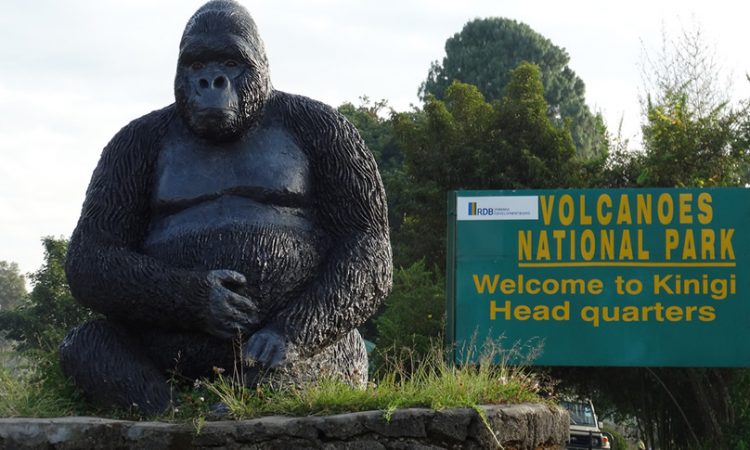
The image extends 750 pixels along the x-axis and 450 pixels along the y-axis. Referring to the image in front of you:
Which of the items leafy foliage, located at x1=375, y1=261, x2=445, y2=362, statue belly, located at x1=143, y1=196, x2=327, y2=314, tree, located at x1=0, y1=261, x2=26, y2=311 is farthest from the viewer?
tree, located at x1=0, y1=261, x2=26, y2=311

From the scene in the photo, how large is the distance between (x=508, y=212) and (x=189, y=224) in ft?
35.3

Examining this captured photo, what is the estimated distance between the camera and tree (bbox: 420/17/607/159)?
1710 inches

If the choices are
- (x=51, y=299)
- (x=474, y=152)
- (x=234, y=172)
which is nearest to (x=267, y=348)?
(x=234, y=172)

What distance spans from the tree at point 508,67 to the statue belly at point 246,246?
121 feet

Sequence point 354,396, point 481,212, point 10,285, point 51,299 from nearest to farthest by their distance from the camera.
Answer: point 354,396
point 481,212
point 51,299
point 10,285

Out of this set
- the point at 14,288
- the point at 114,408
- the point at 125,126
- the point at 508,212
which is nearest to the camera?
the point at 114,408

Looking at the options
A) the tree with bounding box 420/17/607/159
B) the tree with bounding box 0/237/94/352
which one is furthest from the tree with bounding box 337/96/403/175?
the tree with bounding box 0/237/94/352

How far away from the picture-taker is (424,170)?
76.5ft

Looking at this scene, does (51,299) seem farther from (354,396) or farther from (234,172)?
(354,396)

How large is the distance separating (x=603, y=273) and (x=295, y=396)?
37.5 ft

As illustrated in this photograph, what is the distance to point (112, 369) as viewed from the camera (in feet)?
18.4

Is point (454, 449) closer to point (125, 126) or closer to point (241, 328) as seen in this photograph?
point (241, 328)

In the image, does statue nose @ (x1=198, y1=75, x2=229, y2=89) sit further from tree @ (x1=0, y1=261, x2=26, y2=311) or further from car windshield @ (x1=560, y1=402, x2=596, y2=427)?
tree @ (x1=0, y1=261, x2=26, y2=311)

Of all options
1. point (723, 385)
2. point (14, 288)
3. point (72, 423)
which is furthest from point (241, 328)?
point (14, 288)
